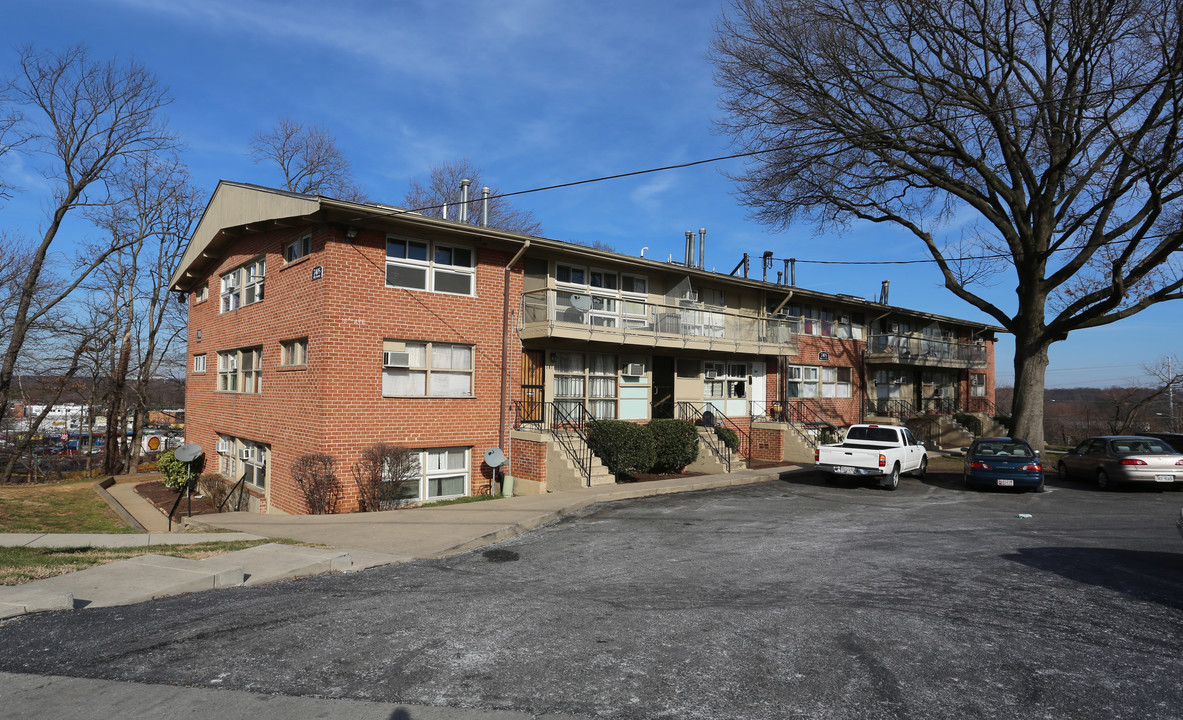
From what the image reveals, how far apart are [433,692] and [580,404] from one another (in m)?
13.9

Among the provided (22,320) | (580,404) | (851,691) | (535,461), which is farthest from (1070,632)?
(22,320)

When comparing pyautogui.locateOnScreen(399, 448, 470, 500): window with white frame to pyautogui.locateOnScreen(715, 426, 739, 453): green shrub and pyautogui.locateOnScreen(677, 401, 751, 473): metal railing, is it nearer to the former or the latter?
pyautogui.locateOnScreen(677, 401, 751, 473): metal railing

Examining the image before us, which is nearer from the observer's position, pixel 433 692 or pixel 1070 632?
pixel 433 692

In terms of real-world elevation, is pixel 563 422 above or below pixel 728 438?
above

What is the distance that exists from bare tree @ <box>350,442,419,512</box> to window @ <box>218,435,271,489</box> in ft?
14.8

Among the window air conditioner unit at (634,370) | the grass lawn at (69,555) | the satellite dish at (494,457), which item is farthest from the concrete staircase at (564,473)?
the grass lawn at (69,555)

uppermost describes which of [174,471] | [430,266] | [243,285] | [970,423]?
[243,285]

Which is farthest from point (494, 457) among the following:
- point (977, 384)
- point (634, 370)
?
point (977, 384)

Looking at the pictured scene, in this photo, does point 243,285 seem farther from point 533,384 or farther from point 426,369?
point 533,384

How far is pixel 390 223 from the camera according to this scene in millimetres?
15391

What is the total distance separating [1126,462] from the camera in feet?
55.6

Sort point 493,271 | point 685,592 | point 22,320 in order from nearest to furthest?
point 685,592 < point 493,271 < point 22,320

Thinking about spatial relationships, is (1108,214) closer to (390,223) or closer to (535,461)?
(535,461)

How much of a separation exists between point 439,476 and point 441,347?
306cm
